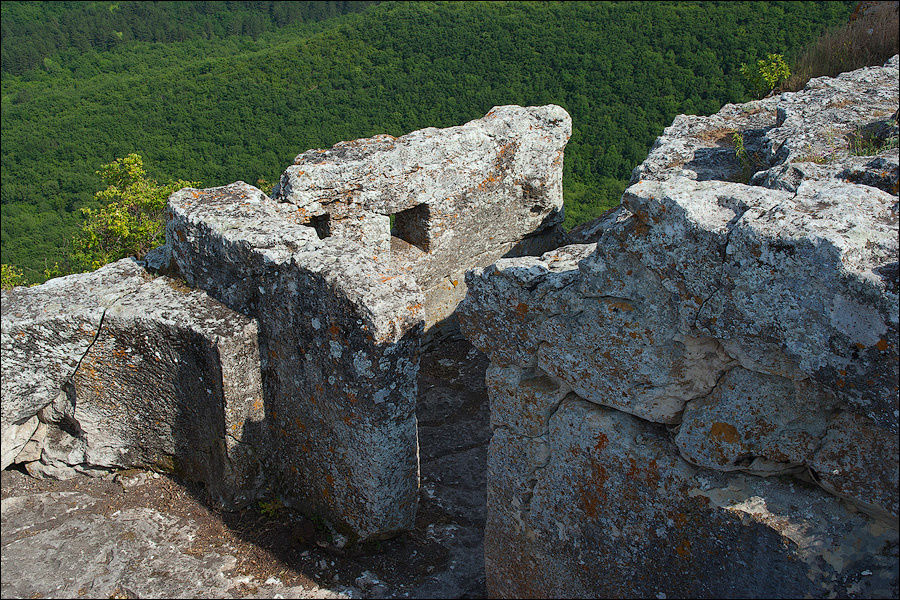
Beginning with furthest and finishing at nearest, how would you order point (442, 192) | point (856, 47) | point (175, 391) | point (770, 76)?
point (770, 76) < point (856, 47) < point (442, 192) < point (175, 391)

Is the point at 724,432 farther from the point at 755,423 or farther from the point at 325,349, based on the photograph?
the point at 325,349

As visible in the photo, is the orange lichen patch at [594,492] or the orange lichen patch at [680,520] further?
the orange lichen patch at [594,492]

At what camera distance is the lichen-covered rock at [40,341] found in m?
5.55

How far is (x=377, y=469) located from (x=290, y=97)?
25719 millimetres

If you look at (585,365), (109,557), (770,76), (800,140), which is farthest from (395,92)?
(585,365)

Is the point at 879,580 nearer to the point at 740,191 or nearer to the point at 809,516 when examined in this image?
the point at 809,516

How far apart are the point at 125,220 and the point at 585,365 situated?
7.92 meters

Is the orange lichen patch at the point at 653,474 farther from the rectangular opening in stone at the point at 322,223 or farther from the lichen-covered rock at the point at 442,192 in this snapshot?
the rectangular opening in stone at the point at 322,223

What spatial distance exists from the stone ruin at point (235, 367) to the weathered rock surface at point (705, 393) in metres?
0.86

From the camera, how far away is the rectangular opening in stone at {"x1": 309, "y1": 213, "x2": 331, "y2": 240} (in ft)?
24.6

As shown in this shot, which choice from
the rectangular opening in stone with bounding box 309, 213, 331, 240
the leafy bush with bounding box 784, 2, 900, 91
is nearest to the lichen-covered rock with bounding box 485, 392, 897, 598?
the rectangular opening in stone with bounding box 309, 213, 331, 240

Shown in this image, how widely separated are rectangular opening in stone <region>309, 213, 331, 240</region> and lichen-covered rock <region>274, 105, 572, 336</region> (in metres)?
0.01

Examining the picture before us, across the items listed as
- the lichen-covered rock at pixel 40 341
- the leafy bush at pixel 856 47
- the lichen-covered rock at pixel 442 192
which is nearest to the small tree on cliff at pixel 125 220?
the lichen-covered rock at pixel 442 192

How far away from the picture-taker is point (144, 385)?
19.4 ft
